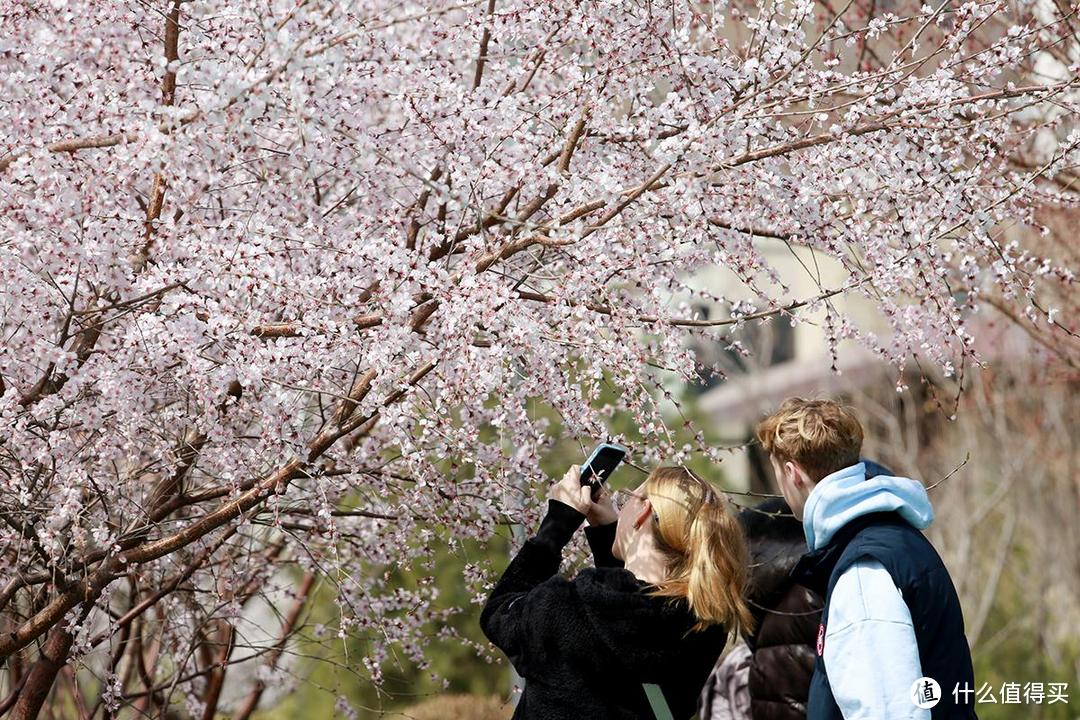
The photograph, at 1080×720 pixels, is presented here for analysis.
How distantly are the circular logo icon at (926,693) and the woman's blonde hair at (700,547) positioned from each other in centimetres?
44

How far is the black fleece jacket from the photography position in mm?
2688

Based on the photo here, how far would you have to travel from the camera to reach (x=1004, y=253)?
11.0 ft

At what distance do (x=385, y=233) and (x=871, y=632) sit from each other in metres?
1.80

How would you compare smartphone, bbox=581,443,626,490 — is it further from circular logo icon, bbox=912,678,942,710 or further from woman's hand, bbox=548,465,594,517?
circular logo icon, bbox=912,678,942,710

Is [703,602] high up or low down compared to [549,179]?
down

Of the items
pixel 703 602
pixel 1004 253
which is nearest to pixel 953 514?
pixel 1004 253

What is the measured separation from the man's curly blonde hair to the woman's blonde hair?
207 mm

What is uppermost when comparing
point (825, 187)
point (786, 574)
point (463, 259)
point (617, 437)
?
point (825, 187)

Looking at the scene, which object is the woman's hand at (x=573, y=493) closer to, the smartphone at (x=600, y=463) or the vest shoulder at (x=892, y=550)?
the smartphone at (x=600, y=463)

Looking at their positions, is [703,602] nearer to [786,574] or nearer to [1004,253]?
[786,574]

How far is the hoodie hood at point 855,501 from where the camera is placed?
2.68 meters

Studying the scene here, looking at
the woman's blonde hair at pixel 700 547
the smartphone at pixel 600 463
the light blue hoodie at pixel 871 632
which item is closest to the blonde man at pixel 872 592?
the light blue hoodie at pixel 871 632

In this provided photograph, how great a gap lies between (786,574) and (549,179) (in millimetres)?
1295

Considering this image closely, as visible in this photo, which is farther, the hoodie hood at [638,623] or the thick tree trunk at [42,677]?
the thick tree trunk at [42,677]
